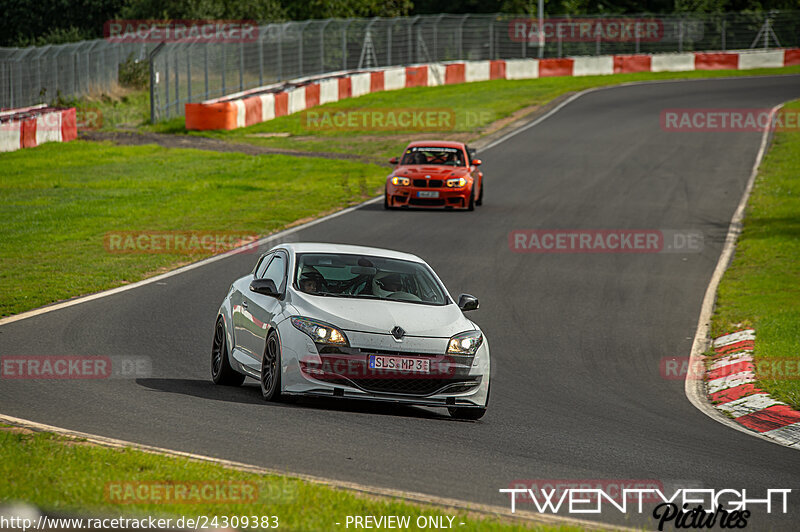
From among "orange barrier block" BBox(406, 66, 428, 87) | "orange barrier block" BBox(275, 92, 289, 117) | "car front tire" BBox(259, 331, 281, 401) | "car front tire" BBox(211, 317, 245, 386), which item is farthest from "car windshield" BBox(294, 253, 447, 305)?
"orange barrier block" BBox(406, 66, 428, 87)

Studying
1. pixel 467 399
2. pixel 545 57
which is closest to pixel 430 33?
pixel 545 57

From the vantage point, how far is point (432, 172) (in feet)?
83.3

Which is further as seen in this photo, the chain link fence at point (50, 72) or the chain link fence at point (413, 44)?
the chain link fence at point (413, 44)

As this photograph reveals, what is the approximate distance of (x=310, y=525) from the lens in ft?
19.6

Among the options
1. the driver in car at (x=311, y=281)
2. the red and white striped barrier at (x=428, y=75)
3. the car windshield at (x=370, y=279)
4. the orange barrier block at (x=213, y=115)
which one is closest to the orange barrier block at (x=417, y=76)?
the red and white striped barrier at (x=428, y=75)

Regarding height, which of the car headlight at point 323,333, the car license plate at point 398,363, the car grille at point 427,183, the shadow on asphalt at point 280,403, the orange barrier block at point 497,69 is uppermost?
the orange barrier block at point 497,69

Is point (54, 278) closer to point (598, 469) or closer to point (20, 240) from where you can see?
point (20, 240)

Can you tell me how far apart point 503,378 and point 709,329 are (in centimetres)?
475

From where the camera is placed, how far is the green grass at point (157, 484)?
19.8 ft

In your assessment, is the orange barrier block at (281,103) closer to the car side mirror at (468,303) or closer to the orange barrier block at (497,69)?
the orange barrier block at (497,69)

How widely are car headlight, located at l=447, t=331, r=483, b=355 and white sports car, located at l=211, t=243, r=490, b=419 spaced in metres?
0.01

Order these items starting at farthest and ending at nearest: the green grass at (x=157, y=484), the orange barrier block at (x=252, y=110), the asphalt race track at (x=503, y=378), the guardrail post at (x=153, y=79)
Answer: the orange barrier block at (x=252, y=110), the guardrail post at (x=153, y=79), the asphalt race track at (x=503, y=378), the green grass at (x=157, y=484)

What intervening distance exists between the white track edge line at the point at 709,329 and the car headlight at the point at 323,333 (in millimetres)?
4047

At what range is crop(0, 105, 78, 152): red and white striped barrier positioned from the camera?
109ft
